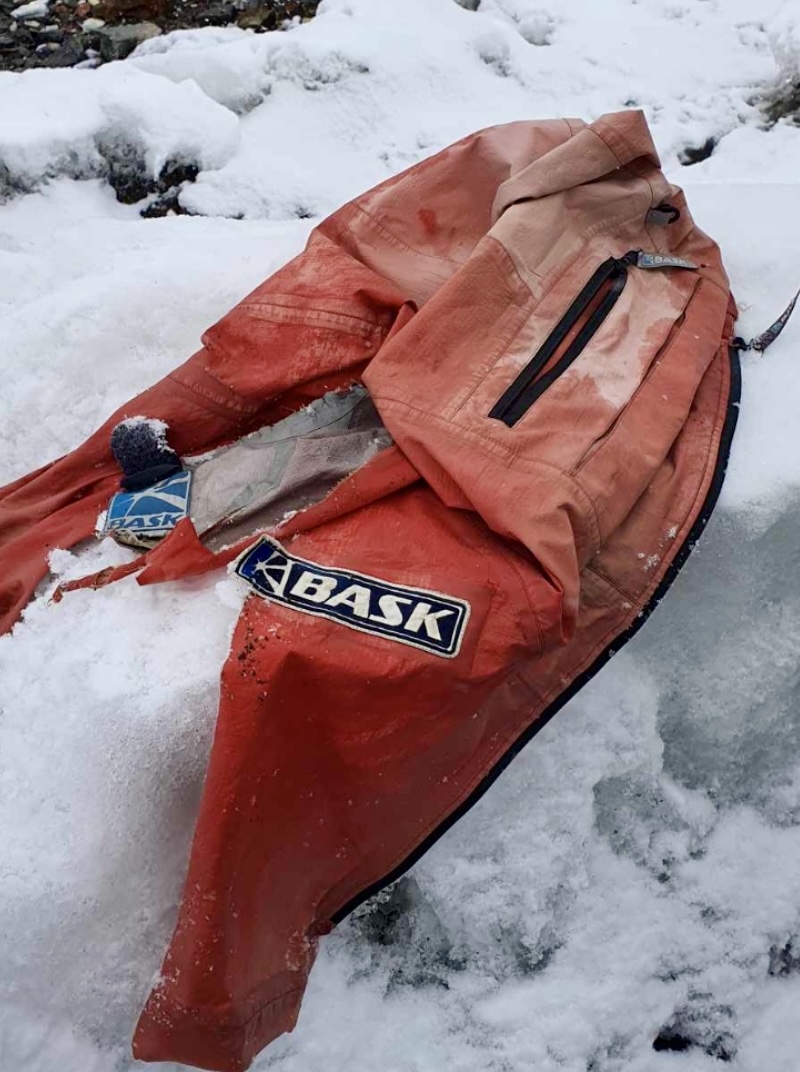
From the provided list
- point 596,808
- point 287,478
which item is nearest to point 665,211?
point 287,478

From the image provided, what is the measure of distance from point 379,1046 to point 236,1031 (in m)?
0.27

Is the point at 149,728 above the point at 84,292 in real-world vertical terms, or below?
below

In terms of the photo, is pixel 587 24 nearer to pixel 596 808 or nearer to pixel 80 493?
pixel 80 493

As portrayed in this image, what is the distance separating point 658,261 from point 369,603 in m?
0.84

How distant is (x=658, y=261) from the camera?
5.42 feet

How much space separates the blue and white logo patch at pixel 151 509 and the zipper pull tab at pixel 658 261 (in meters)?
0.87

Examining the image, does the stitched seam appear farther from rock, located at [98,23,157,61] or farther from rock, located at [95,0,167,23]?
rock, located at [95,0,167,23]

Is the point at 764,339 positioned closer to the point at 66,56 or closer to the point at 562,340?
the point at 562,340

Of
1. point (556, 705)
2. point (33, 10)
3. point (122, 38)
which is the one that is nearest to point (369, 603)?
point (556, 705)

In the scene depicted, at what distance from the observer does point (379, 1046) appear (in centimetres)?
140

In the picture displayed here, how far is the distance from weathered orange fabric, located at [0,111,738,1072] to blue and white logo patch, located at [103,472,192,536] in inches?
2.7

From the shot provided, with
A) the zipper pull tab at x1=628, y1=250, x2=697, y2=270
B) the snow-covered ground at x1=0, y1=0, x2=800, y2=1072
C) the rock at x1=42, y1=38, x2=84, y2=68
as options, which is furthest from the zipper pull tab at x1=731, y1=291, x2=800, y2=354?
the rock at x1=42, y1=38, x2=84, y2=68

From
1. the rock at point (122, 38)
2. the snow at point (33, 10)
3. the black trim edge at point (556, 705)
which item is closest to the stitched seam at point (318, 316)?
the black trim edge at point (556, 705)

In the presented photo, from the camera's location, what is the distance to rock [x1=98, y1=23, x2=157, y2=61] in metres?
3.06
